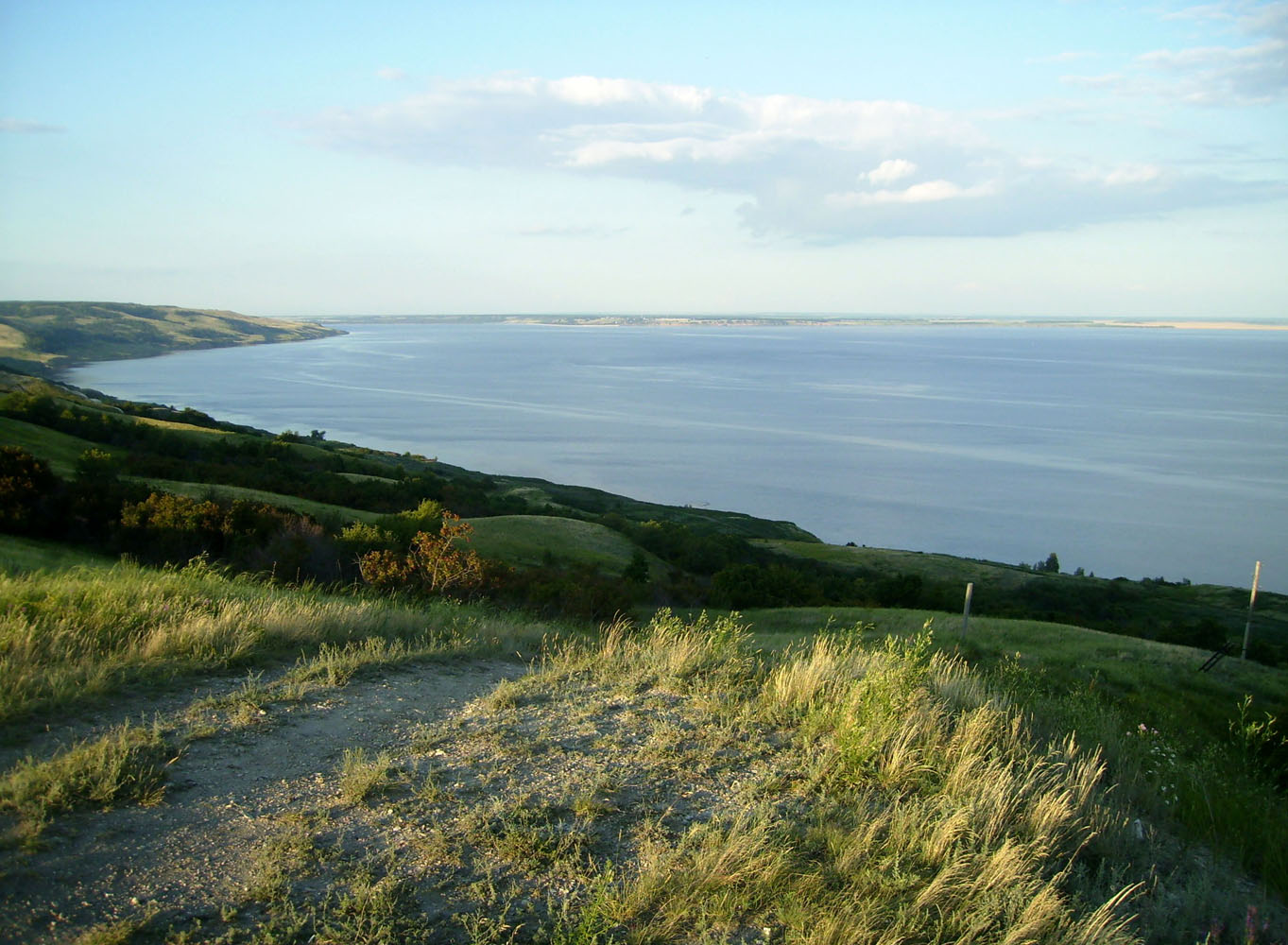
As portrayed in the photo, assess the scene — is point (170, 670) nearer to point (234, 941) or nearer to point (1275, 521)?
point (234, 941)

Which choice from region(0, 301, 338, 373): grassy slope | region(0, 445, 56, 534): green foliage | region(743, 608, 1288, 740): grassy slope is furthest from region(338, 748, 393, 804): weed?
region(0, 301, 338, 373): grassy slope

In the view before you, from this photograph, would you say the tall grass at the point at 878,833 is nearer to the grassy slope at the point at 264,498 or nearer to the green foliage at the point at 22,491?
the green foliage at the point at 22,491

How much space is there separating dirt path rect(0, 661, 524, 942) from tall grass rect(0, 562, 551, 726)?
979mm

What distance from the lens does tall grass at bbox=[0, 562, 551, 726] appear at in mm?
4953

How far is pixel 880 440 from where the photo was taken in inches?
3253

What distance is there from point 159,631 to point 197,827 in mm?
2684

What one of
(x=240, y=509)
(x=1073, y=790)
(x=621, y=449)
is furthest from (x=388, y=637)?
(x=621, y=449)

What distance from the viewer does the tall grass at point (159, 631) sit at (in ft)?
16.3

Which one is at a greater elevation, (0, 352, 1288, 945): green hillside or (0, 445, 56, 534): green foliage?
(0, 352, 1288, 945): green hillside

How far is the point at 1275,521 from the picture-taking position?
5622 centimetres

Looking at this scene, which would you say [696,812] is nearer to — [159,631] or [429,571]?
[159,631]

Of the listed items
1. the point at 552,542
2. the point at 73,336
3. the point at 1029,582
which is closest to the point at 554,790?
the point at 552,542

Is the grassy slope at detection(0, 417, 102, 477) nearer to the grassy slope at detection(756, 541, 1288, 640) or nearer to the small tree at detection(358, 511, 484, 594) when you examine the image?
the small tree at detection(358, 511, 484, 594)

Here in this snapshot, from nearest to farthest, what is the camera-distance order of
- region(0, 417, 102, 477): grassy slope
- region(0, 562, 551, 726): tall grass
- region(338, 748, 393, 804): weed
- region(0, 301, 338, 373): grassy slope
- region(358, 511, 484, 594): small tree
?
1. region(338, 748, 393, 804): weed
2. region(0, 562, 551, 726): tall grass
3. region(358, 511, 484, 594): small tree
4. region(0, 417, 102, 477): grassy slope
5. region(0, 301, 338, 373): grassy slope
